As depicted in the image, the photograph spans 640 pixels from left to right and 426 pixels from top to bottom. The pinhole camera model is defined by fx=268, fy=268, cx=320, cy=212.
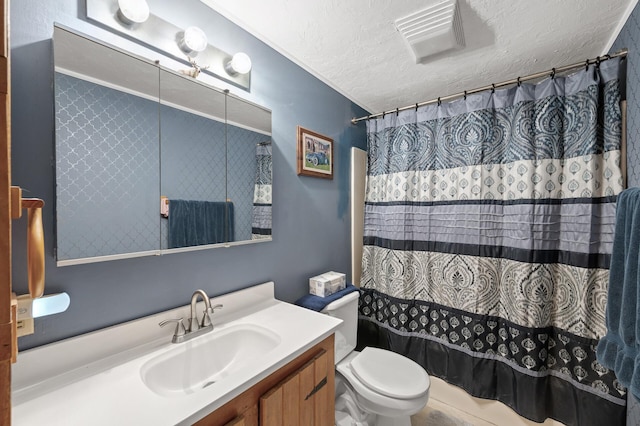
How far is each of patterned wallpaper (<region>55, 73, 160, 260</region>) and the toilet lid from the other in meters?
1.30

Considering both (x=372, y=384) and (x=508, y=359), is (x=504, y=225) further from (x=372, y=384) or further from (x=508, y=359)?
(x=372, y=384)

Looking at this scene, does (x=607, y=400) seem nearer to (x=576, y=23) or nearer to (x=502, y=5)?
(x=576, y=23)

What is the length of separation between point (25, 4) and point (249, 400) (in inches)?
55.2

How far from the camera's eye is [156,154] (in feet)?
3.52

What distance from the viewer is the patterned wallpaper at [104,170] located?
86 centimetres

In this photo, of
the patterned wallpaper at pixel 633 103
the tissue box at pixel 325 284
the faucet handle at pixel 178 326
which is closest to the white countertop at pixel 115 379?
the faucet handle at pixel 178 326

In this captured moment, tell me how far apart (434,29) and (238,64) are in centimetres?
100

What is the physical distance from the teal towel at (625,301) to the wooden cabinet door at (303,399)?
42.5 inches

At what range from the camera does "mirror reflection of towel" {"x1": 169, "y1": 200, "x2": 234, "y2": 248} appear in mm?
1134

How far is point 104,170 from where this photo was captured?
94 centimetres

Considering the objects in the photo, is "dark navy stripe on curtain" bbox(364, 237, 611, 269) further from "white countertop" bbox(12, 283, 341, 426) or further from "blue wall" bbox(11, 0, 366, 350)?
"white countertop" bbox(12, 283, 341, 426)

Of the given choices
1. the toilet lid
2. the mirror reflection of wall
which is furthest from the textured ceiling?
the toilet lid

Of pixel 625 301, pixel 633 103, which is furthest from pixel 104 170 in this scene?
pixel 633 103

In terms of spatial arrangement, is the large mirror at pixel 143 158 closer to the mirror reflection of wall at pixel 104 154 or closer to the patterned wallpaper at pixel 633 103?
the mirror reflection of wall at pixel 104 154
